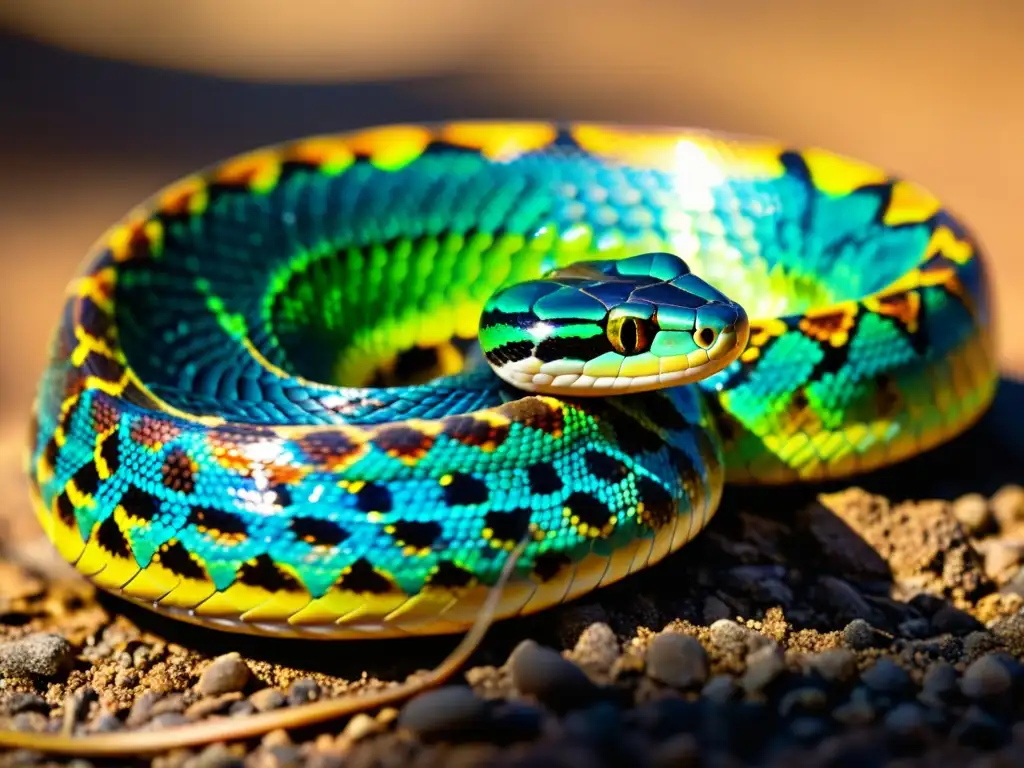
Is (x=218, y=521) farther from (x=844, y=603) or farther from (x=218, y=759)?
(x=844, y=603)

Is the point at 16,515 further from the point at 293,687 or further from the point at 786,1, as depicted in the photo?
the point at 786,1

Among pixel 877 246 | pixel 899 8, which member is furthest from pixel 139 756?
pixel 899 8

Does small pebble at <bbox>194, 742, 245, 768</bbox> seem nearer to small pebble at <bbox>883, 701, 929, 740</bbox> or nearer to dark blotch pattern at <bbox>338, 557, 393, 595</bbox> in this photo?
dark blotch pattern at <bbox>338, 557, 393, 595</bbox>

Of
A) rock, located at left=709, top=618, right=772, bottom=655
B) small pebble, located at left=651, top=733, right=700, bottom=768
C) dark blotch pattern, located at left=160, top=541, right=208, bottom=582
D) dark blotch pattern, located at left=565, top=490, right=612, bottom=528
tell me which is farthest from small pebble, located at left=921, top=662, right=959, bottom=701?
dark blotch pattern, located at left=160, top=541, right=208, bottom=582

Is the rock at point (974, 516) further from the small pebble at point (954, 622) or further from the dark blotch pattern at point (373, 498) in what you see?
the dark blotch pattern at point (373, 498)

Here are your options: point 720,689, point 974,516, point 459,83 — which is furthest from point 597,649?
point 459,83
